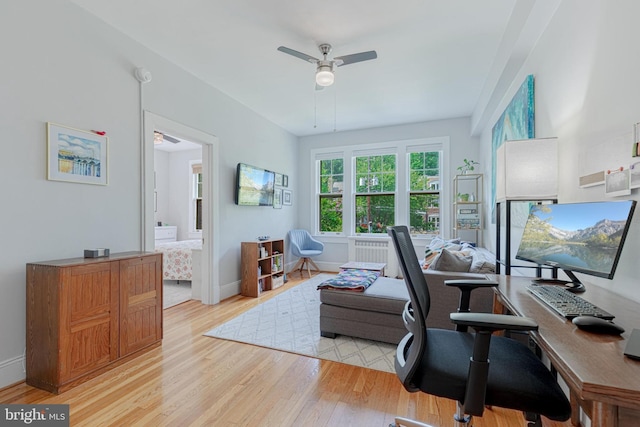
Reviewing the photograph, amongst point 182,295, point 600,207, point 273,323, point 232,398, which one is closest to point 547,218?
point 600,207

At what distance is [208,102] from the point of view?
3.77m

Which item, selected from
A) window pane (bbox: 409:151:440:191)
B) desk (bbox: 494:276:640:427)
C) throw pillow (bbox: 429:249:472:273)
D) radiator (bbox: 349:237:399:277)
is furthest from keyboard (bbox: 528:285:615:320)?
window pane (bbox: 409:151:440:191)

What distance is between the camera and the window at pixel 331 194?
19.9 feet

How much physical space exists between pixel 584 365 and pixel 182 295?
452cm

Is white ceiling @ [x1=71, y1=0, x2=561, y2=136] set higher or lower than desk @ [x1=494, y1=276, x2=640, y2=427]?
higher

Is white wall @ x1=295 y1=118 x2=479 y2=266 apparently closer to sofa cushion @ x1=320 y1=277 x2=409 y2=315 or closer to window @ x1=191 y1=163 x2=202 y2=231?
window @ x1=191 y1=163 x2=202 y2=231

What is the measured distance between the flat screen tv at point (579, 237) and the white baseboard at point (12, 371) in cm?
343

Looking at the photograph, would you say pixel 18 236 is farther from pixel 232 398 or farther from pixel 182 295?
pixel 182 295

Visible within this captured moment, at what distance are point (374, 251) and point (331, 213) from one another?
1226 mm

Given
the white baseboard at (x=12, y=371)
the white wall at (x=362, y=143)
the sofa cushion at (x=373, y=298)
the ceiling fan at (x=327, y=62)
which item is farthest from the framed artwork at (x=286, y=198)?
the white baseboard at (x=12, y=371)

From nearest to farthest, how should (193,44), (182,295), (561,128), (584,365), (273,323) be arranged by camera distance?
(584,365)
(561,128)
(193,44)
(273,323)
(182,295)

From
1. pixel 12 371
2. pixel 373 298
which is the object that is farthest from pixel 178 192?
pixel 373 298

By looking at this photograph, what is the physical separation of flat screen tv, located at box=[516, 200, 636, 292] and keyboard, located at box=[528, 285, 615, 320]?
131mm

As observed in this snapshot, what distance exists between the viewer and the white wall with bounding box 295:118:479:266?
5129 mm
